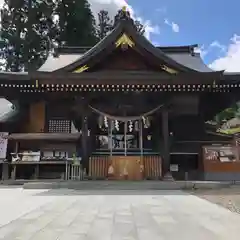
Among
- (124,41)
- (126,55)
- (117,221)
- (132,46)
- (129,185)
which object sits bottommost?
(117,221)

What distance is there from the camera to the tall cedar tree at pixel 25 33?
3334 centimetres

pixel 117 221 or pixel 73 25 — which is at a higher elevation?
pixel 73 25

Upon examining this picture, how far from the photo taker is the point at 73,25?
35.8 metres

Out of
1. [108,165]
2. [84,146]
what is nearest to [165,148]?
[108,165]

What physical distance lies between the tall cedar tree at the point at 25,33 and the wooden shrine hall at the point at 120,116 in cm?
1903

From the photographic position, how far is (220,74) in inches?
518

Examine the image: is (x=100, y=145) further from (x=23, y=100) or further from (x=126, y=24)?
(x=126, y=24)

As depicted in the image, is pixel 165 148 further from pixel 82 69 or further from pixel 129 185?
pixel 82 69

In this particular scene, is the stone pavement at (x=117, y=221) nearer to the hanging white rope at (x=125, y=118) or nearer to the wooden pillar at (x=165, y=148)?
the wooden pillar at (x=165, y=148)

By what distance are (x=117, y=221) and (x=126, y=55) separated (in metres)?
10.9

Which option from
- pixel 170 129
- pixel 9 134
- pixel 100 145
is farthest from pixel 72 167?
pixel 170 129

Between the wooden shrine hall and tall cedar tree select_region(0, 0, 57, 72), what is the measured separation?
1903 centimetres

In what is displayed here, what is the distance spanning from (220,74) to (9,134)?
9.64 m

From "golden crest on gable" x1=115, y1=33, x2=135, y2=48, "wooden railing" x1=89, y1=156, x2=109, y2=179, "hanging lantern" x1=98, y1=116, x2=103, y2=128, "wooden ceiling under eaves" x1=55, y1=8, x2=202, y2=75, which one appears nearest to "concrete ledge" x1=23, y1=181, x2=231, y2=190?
"wooden railing" x1=89, y1=156, x2=109, y2=179
